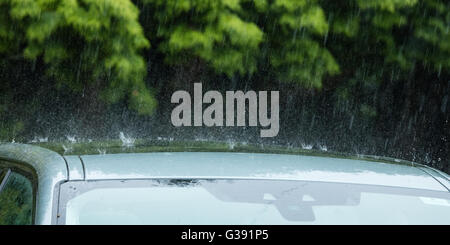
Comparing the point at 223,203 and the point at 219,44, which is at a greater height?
the point at 219,44

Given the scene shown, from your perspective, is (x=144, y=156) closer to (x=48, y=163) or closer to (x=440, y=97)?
(x=48, y=163)

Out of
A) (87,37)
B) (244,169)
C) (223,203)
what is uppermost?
(87,37)

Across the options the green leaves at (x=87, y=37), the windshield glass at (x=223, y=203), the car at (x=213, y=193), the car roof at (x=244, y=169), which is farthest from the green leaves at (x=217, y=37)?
the windshield glass at (x=223, y=203)

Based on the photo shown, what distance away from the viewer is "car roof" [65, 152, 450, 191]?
271 centimetres

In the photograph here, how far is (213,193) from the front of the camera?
2646 mm

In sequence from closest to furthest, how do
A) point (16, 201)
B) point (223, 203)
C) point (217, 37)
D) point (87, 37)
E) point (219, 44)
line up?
1. point (223, 203)
2. point (16, 201)
3. point (87, 37)
4. point (217, 37)
5. point (219, 44)

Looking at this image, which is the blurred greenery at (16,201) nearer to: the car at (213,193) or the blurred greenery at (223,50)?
the car at (213,193)

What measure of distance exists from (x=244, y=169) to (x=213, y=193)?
8.5 inches

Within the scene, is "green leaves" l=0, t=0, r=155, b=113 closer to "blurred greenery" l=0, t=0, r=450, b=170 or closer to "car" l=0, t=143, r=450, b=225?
"blurred greenery" l=0, t=0, r=450, b=170

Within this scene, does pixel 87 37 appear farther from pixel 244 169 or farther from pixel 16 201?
pixel 244 169

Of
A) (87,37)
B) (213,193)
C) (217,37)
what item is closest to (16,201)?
(213,193)

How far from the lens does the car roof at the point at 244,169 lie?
2707mm

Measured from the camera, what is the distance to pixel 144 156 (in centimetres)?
301
